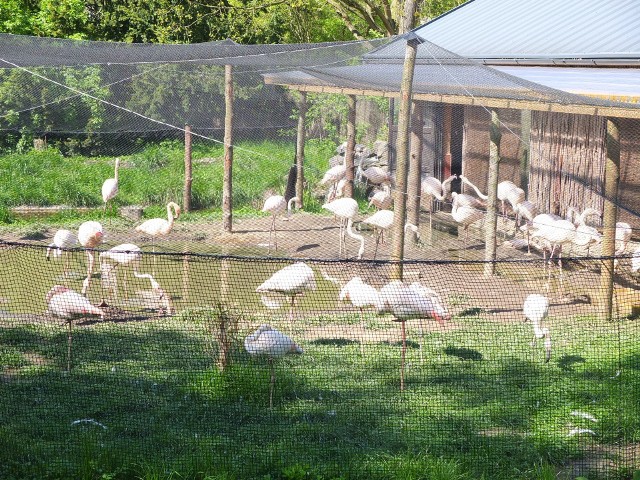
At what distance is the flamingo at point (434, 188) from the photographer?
32.3ft

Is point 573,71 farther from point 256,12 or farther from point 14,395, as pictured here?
point 256,12

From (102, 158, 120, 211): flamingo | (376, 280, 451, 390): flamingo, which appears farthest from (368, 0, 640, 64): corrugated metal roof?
(102, 158, 120, 211): flamingo

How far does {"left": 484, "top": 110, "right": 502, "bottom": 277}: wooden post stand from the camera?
8641mm

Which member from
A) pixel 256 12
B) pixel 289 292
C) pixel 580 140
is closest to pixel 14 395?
pixel 289 292

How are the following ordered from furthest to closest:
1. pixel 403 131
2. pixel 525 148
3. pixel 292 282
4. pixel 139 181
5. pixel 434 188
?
1. pixel 139 181
2. pixel 434 188
3. pixel 525 148
4. pixel 403 131
5. pixel 292 282

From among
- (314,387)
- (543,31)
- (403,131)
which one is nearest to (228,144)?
(403,131)

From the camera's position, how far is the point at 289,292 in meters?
6.75

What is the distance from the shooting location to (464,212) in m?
9.41

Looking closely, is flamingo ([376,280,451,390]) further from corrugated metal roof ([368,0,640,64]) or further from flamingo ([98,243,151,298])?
corrugated metal roof ([368,0,640,64])

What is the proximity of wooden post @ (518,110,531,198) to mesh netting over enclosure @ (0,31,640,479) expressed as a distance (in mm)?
45

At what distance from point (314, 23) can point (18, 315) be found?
1318 cm

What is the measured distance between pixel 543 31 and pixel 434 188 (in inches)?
89.9

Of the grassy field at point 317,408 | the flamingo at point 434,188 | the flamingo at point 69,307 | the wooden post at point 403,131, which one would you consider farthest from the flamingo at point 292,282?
the flamingo at point 434,188

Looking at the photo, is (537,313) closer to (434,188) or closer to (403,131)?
(403,131)
